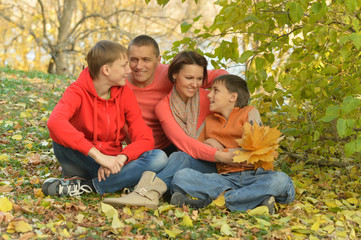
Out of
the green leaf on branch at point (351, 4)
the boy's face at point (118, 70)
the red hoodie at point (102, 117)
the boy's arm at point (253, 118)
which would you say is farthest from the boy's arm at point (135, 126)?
the green leaf on branch at point (351, 4)

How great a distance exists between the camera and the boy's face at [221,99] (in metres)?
3.29

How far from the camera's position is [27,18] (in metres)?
13.4

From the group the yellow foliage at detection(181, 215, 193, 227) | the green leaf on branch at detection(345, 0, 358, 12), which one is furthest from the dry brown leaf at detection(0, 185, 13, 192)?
the green leaf on branch at detection(345, 0, 358, 12)

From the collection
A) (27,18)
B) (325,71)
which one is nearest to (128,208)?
(325,71)

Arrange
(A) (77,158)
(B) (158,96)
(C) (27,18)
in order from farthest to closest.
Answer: (C) (27,18)
(B) (158,96)
(A) (77,158)

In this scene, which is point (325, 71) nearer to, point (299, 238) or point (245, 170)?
point (245, 170)

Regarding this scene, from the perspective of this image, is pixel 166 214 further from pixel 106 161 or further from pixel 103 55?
pixel 103 55

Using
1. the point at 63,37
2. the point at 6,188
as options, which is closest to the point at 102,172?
the point at 6,188

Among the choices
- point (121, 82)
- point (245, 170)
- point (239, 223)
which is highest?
point (121, 82)

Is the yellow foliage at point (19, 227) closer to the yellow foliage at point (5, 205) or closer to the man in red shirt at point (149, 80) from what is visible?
the yellow foliage at point (5, 205)

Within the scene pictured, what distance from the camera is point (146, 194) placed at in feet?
9.18

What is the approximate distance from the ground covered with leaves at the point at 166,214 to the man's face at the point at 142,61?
3.55 ft

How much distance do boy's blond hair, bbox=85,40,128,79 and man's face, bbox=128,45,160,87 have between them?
322 millimetres

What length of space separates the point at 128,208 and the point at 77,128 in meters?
0.81
